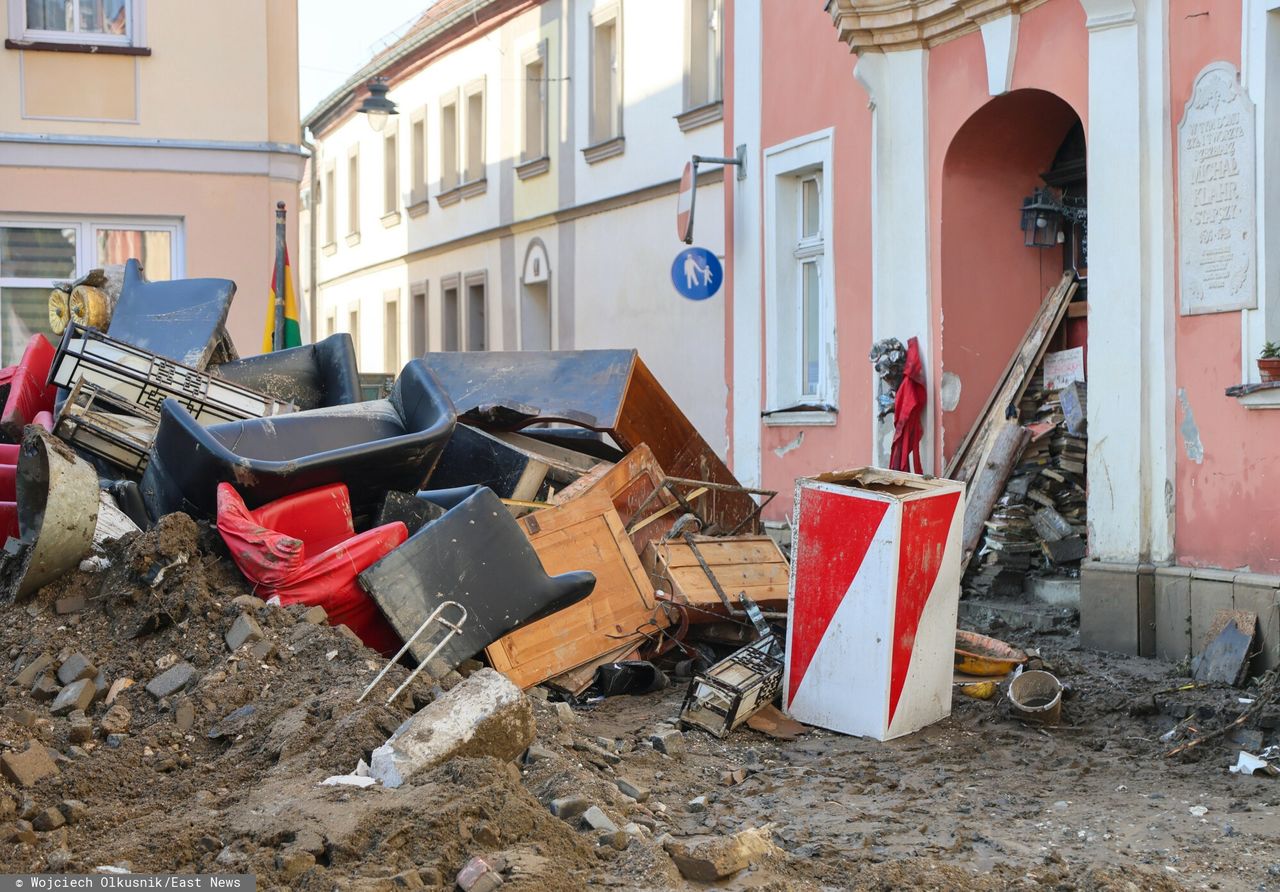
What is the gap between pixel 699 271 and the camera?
1391 centimetres

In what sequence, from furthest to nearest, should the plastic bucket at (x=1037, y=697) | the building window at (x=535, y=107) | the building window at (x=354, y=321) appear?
the building window at (x=354, y=321) < the building window at (x=535, y=107) < the plastic bucket at (x=1037, y=697)

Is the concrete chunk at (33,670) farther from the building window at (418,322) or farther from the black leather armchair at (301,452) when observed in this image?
the building window at (418,322)

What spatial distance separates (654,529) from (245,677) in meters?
3.21

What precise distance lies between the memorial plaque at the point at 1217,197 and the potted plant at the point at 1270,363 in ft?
0.91

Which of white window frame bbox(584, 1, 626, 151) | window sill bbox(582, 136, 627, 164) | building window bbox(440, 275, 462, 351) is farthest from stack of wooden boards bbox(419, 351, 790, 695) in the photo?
building window bbox(440, 275, 462, 351)

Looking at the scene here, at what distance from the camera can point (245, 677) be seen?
5.82 metres

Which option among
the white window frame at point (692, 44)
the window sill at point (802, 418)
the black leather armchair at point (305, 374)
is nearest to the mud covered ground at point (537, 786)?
the black leather armchair at point (305, 374)

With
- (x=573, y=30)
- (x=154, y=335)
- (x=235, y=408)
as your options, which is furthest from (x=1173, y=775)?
(x=573, y=30)

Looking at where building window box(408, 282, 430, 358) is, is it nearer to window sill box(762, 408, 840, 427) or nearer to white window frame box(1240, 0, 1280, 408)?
window sill box(762, 408, 840, 427)

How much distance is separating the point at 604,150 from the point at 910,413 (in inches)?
397

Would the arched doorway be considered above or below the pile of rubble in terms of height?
above

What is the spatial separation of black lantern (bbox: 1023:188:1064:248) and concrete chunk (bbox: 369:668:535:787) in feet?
22.9

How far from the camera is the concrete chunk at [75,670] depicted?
19.5 ft

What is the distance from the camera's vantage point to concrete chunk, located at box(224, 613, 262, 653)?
6027mm
